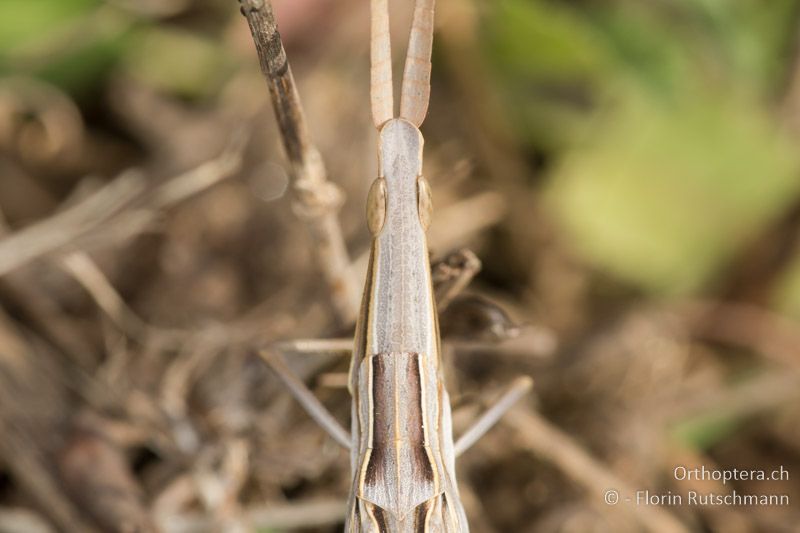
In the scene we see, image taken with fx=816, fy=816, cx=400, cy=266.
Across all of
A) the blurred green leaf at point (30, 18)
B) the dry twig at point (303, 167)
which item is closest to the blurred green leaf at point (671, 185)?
the dry twig at point (303, 167)

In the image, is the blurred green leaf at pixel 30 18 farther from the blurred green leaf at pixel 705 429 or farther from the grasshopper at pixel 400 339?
the blurred green leaf at pixel 705 429

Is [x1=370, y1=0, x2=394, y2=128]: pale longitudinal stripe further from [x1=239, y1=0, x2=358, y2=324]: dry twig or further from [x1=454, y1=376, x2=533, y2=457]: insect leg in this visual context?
[x1=454, y1=376, x2=533, y2=457]: insect leg

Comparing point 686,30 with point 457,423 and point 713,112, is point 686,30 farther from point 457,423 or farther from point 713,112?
point 457,423

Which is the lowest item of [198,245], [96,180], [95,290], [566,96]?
[95,290]

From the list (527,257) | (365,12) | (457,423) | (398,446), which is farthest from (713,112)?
(398,446)

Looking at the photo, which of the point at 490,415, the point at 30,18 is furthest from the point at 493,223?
the point at 30,18

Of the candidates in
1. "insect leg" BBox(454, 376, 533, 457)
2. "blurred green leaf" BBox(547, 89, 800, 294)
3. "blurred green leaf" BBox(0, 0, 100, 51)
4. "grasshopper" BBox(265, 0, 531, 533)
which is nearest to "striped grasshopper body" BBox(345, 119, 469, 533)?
"grasshopper" BBox(265, 0, 531, 533)

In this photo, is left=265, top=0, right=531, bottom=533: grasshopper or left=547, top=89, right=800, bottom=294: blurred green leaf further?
left=547, top=89, right=800, bottom=294: blurred green leaf

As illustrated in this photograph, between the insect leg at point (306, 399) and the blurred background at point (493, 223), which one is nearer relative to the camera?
the insect leg at point (306, 399)
